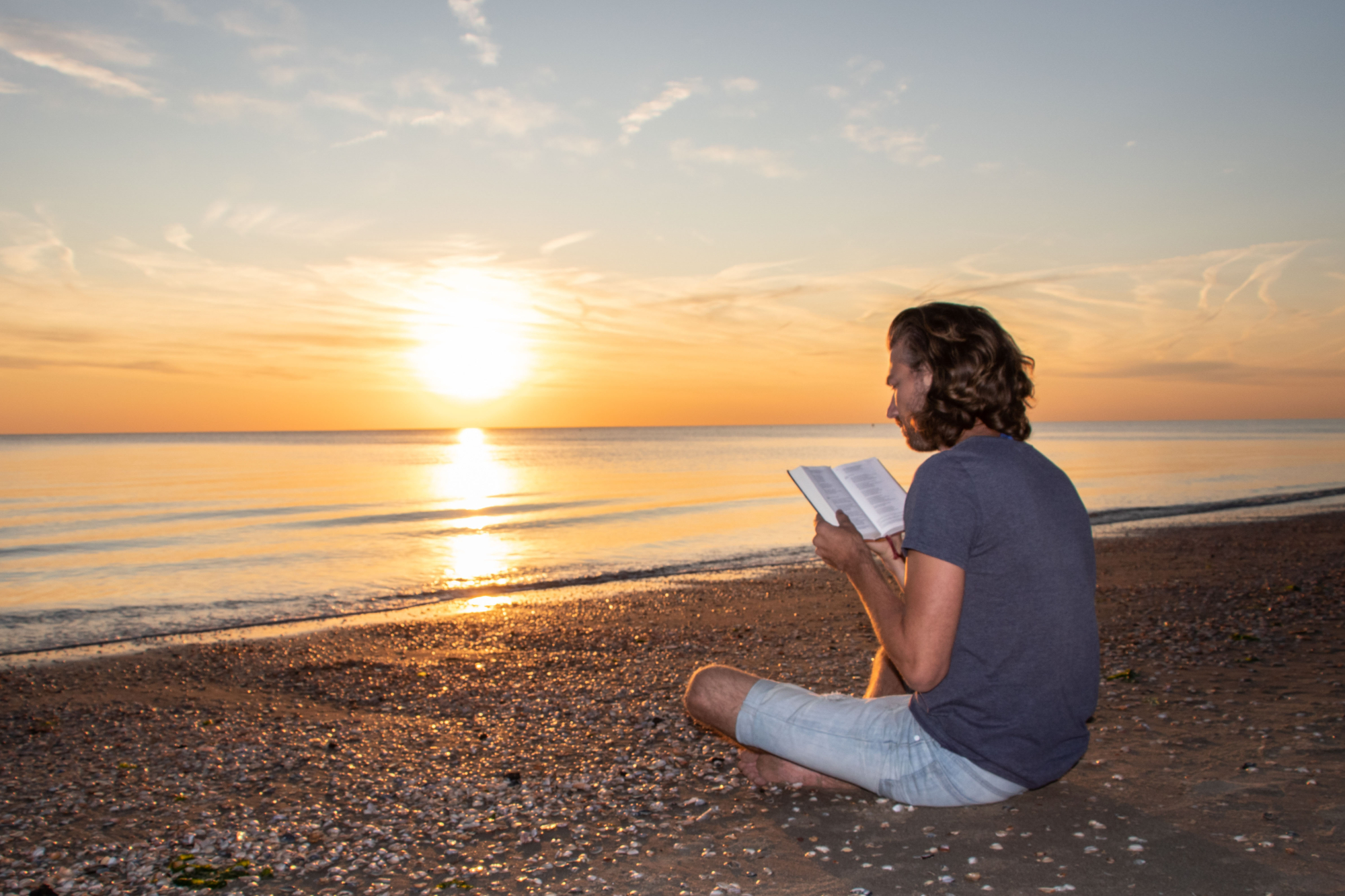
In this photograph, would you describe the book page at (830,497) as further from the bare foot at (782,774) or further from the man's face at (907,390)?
the bare foot at (782,774)

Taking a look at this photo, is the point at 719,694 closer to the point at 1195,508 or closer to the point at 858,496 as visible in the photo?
the point at 858,496

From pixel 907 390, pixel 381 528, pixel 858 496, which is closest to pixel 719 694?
pixel 858 496

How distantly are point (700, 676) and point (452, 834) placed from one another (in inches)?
59.0

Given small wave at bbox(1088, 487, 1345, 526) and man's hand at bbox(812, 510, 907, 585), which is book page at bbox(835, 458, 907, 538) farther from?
small wave at bbox(1088, 487, 1345, 526)

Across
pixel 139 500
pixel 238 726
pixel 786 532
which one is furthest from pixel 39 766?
pixel 139 500

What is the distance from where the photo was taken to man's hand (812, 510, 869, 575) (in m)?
3.44

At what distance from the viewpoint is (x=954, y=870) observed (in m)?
3.40

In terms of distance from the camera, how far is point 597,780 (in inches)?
193

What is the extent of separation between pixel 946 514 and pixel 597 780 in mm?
2968

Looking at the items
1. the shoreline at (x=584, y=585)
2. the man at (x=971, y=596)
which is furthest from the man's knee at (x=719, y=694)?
the shoreline at (x=584, y=585)

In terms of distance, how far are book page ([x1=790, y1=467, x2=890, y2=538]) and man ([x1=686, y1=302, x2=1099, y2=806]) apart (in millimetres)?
74

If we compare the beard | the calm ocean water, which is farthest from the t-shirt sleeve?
the calm ocean water

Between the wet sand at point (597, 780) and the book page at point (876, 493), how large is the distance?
1439mm

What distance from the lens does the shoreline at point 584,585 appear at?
34.0ft
